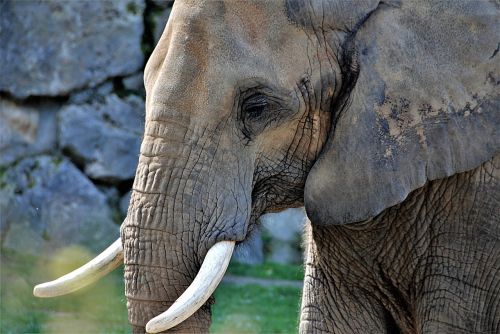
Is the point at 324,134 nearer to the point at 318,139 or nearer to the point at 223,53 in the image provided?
the point at 318,139

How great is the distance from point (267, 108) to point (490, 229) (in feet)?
3.05

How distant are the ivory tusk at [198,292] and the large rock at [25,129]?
6.42m

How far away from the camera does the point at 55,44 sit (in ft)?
33.6

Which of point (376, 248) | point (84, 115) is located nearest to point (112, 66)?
point (84, 115)

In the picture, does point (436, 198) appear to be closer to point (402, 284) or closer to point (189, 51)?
point (402, 284)

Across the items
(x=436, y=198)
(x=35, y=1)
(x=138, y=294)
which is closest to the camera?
(x=138, y=294)

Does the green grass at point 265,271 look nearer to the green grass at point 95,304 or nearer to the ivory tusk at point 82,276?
the green grass at point 95,304

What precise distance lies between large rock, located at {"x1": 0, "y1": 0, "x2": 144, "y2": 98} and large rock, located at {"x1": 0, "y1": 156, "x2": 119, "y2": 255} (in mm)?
692

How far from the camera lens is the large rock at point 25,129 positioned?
33.7ft

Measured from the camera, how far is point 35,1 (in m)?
10.2

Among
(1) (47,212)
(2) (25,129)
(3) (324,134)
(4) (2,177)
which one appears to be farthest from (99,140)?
(3) (324,134)

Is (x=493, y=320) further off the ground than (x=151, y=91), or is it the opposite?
(x=151, y=91)

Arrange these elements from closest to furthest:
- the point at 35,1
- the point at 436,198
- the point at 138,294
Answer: the point at 138,294, the point at 436,198, the point at 35,1

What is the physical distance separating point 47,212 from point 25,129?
2.49ft
